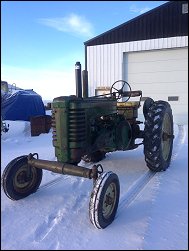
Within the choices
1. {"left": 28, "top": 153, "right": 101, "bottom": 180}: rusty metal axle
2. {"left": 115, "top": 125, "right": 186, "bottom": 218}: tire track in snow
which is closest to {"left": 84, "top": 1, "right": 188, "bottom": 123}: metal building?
{"left": 115, "top": 125, "right": 186, "bottom": 218}: tire track in snow

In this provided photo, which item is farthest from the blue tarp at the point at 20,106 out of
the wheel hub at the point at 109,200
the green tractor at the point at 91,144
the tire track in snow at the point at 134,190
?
the wheel hub at the point at 109,200

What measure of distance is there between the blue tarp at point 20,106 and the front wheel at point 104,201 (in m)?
8.25

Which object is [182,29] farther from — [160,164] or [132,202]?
[132,202]

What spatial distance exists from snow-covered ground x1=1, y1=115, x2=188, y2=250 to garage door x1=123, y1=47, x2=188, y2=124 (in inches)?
309

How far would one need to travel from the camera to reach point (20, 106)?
1173 centimetres

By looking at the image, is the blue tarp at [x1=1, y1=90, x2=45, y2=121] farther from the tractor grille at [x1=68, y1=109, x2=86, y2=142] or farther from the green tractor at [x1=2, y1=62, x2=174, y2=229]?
the tractor grille at [x1=68, y1=109, x2=86, y2=142]

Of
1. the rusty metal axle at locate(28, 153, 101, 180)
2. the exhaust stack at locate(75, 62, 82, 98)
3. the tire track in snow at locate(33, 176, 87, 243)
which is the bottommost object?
the tire track in snow at locate(33, 176, 87, 243)

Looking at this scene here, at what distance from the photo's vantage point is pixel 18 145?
318 inches

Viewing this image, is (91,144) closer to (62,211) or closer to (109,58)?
(62,211)

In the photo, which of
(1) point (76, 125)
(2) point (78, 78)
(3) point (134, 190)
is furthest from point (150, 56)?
(1) point (76, 125)

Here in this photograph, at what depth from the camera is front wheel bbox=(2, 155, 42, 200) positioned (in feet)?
12.6

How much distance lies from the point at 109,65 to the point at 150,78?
1949mm

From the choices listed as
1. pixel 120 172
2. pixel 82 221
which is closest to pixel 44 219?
pixel 82 221

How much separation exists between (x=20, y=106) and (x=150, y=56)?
5811 mm
